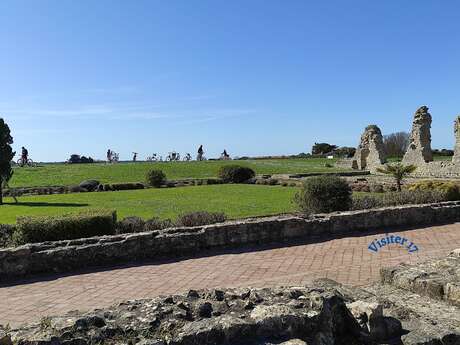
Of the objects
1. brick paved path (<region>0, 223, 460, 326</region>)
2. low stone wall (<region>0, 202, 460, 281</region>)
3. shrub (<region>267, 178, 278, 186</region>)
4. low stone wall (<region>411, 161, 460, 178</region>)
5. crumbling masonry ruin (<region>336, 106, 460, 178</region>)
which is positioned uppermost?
crumbling masonry ruin (<region>336, 106, 460, 178</region>)

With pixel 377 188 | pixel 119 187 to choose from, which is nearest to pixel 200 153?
pixel 119 187

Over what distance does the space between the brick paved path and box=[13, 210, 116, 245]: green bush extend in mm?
2152

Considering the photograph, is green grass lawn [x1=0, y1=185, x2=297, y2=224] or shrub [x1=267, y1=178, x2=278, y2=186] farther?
shrub [x1=267, y1=178, x2=278, y2=186]

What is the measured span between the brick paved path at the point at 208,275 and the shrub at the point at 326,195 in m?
4.60

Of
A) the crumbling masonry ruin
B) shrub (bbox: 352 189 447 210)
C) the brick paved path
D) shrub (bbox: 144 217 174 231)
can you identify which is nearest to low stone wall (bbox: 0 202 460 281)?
the brick paved path

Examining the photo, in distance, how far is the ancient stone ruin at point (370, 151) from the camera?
40.6 m

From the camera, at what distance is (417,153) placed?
35031 mm

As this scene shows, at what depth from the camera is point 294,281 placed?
24.0 ft

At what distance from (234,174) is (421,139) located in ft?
48.5

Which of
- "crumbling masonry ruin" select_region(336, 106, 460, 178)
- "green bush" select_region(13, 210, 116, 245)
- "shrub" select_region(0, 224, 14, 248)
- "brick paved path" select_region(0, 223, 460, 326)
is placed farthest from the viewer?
"crumbling masonry ruin" select_region(336, 106, 460, 178)

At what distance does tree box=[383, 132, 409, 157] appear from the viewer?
71375 mm

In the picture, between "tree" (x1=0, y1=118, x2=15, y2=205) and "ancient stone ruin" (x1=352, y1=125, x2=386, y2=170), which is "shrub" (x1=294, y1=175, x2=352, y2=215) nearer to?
"tree" (x1=0, y1=118, x2=15, y2=205)

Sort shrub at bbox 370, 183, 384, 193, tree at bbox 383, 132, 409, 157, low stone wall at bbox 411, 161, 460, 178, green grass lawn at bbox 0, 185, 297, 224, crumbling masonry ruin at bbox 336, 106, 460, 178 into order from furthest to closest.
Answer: tree at bbox 383, 132, 409, 157 → crumbling masonry ruin at bbox 336, 106, 460, 178 → low stone wall at bbox 411, 161, 460, 178 → shrub at bbox 370, 183, 384, 193 → green grass lawn at bbox 0, 185, 297, 224

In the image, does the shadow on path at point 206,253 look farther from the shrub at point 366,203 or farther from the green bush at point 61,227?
the shrub at point 366,203
